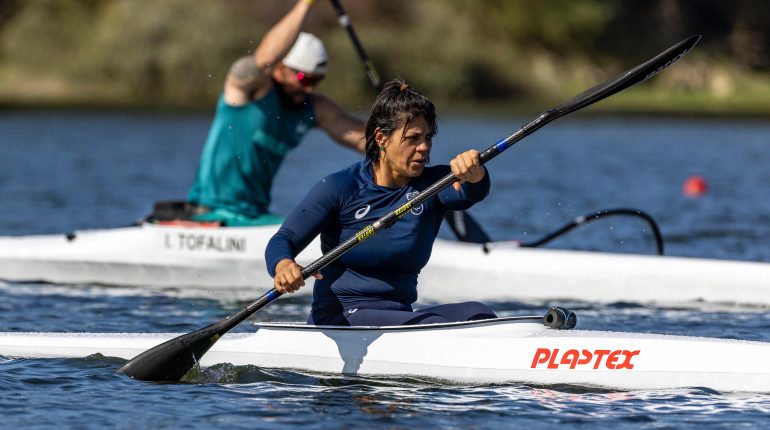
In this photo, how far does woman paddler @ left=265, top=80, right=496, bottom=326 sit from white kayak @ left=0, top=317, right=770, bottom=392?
11 cm

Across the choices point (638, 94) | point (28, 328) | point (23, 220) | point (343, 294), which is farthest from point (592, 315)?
point (638, 94)

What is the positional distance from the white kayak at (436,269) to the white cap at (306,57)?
1.33 m

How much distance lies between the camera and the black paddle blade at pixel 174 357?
303 inches

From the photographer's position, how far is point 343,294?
753 centimetres

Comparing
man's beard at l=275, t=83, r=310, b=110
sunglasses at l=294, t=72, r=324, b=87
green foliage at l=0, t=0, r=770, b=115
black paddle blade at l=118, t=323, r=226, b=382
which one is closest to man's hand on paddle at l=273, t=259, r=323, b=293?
black paddle blade at l=118, t=323, r=226, b=382

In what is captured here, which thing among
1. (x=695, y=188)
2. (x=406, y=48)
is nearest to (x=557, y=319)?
(x=695, y=188)

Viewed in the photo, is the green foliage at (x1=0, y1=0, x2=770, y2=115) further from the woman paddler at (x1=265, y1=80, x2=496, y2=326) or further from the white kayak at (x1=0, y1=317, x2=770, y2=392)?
the woman paddler at (x1=265, y1=80, x2=496, y2=326)

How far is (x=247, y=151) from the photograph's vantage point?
11.3 m

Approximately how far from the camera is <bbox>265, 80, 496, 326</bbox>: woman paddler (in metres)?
7.15

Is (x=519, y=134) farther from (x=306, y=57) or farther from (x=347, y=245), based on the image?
(x=306, y=57)

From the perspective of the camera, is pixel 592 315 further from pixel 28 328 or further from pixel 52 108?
pixel 52 108

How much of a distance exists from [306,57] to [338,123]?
1.90ft

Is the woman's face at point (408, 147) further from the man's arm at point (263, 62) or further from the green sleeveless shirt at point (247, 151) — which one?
the green sleeveless shirt at point (247, 151)

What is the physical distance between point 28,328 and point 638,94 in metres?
41.0
